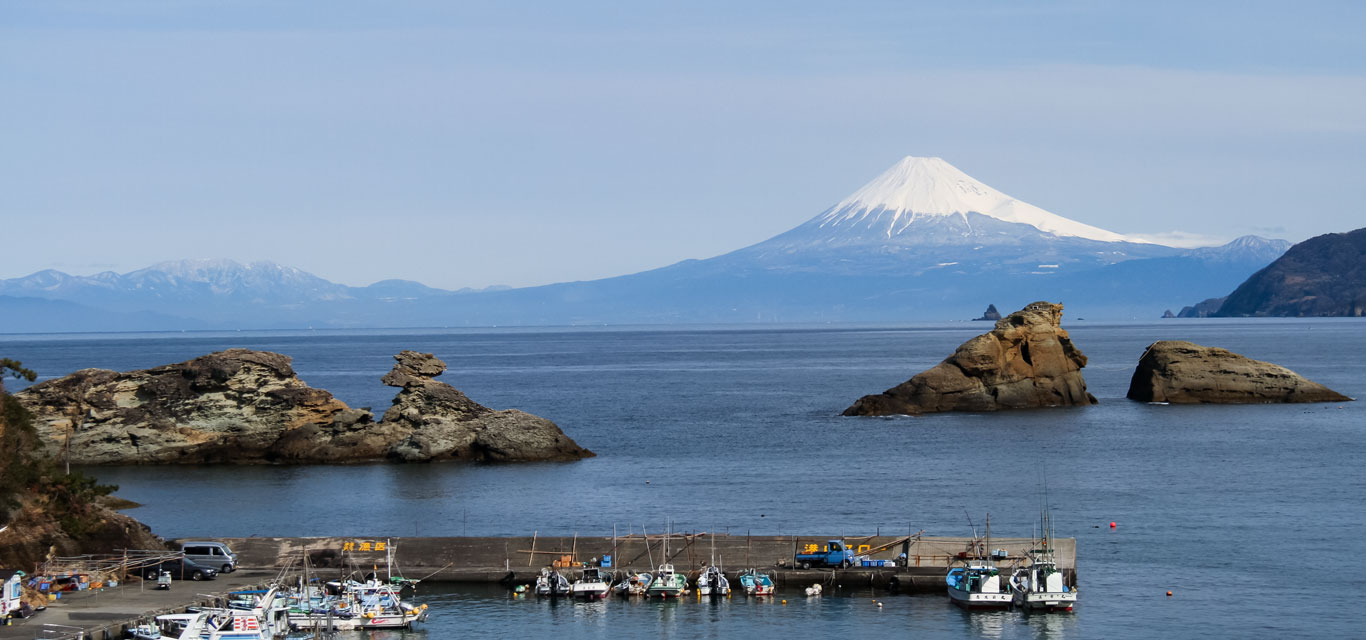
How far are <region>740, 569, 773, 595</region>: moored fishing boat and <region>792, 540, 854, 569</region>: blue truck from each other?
167 centimetres

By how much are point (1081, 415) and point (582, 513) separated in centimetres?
5111

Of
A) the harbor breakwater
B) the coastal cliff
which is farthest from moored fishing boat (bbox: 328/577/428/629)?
the coastal cliff

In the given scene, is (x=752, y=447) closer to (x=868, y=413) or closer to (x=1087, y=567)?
(x=868, y=413)

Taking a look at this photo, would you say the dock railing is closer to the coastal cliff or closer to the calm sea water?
the coastal cliff

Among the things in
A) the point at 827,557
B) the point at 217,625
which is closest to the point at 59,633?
the point at 217,625

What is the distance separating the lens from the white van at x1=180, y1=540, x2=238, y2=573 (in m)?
46.7

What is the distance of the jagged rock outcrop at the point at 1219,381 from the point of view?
353 ft

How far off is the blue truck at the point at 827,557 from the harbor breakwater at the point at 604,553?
23 cm

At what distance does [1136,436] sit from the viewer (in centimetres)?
8750

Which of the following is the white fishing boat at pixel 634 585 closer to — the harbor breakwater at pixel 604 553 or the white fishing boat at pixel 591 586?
the white fishing boat at pixel 591 586

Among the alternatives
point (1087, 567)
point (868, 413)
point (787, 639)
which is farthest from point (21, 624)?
point (868, 413)

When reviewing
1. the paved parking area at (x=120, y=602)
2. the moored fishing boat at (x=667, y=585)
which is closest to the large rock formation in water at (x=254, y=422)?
the paved parking area at (x=120, y=602)

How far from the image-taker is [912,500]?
205ft

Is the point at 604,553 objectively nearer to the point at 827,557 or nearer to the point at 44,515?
the point at 827,557
